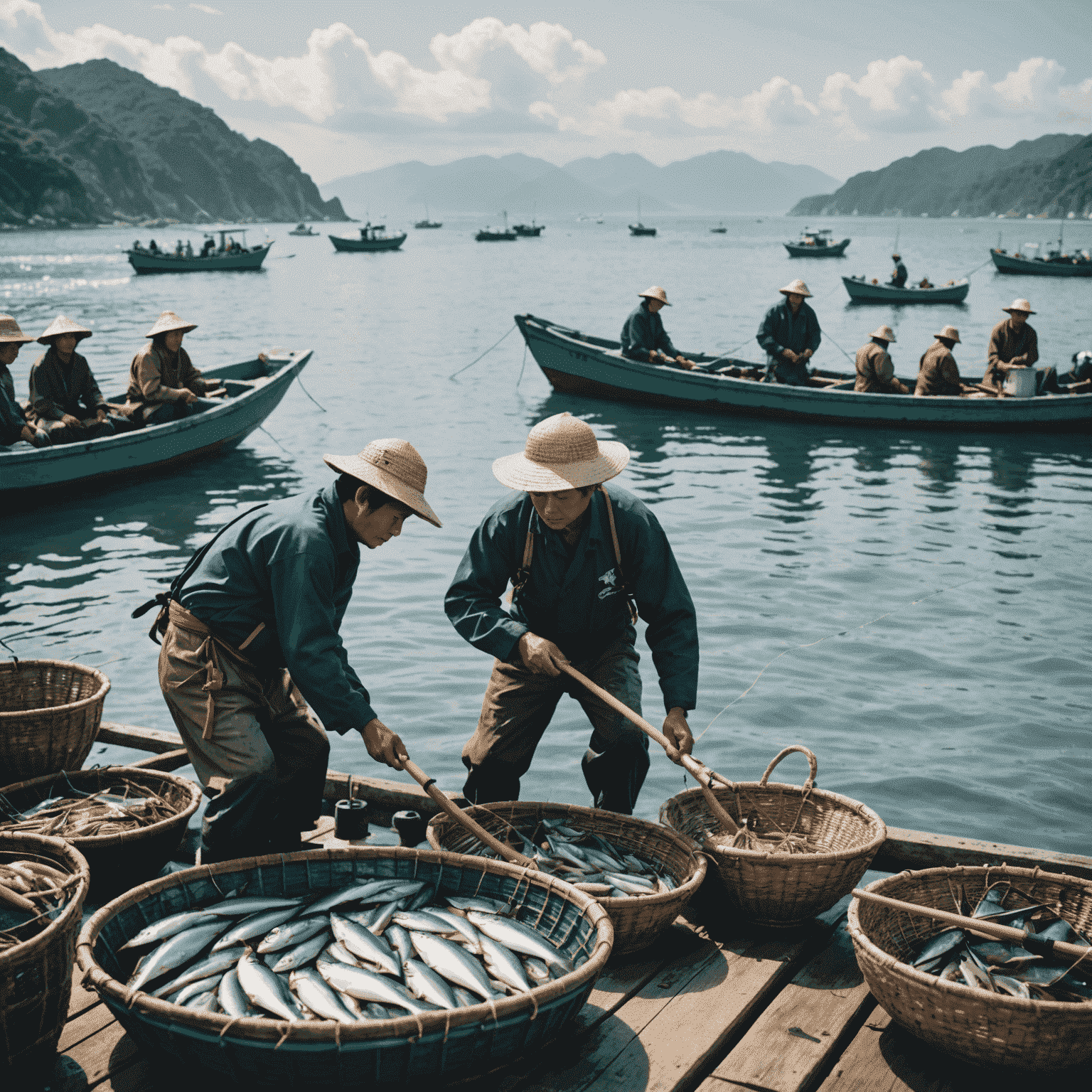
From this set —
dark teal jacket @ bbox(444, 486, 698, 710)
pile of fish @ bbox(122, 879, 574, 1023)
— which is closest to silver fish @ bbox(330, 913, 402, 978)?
pile of fish @ bbox(122, 879, 574, 1023)

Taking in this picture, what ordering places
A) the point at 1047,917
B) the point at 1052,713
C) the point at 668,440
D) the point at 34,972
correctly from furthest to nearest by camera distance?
the point at 668,440, the point at 1052,713, the point at 1047,917, the point at 34,972

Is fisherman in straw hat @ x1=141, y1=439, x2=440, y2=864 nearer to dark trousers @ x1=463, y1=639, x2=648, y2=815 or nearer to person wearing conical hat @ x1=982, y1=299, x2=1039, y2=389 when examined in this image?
dark trousers @ x1=463, y1=639, x2=648, y2=815

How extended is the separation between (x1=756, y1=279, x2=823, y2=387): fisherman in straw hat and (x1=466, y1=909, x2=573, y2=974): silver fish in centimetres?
1468

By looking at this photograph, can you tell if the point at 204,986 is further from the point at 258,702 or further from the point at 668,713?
the point at 668,713

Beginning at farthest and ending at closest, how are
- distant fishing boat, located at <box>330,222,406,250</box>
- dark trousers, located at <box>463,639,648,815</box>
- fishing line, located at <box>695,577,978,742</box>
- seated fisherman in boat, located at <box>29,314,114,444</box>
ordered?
distant fishing boat, located at <box>330,222,406,250</box>, seated fisherman in boat, located at <box>29,314,114,444</box>, fishing line, located at <box>695,577,978,742</box>, dark trousers, located at <box>463,639,648,815</box>

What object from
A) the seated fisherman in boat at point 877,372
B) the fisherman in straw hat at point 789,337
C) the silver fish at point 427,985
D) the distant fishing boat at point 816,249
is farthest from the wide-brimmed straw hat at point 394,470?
the distant fishing boat at point 816,249

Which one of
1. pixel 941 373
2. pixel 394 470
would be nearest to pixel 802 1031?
pixel 394 470

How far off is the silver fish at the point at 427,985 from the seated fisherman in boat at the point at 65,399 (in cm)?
1028

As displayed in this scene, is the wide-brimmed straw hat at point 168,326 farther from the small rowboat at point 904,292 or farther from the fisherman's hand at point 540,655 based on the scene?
the small rowboat at point 904,292

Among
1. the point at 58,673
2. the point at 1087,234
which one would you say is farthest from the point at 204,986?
the point at 1087,234

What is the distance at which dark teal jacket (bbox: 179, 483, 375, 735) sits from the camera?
152 inches

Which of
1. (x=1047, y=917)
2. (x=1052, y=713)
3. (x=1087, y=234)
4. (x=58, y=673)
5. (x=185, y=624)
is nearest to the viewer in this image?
(x=1047, y=917)

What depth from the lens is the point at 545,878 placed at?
3830 mm

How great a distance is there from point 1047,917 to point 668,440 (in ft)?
49.5
